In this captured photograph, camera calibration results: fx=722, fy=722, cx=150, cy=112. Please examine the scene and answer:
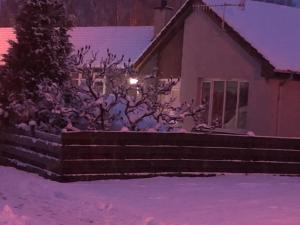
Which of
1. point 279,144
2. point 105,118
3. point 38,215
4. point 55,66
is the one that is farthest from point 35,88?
point 38,215

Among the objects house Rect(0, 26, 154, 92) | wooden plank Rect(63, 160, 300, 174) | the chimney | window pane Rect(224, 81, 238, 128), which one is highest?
the chimney

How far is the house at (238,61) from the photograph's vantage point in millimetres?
20578

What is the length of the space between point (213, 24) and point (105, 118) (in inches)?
328

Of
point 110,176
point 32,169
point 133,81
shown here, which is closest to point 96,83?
point 133,81

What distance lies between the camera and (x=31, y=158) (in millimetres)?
14062

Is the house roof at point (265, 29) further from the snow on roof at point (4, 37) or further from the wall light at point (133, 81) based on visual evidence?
the snow on roof at point (4, 37)

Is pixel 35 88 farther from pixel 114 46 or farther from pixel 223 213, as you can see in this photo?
pixel 114 46

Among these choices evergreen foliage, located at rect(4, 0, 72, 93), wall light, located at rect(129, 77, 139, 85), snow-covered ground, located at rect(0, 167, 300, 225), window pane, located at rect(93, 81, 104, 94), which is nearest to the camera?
snow-covered ground, located at rect(0, 167, 300, 225)

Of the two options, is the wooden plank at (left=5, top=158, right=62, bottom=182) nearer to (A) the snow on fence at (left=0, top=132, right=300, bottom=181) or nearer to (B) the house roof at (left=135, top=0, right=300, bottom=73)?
(A) the snow on fence at (left=0, top=132, right=300, bottom=181)

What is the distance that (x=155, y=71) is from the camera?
77.8 ft

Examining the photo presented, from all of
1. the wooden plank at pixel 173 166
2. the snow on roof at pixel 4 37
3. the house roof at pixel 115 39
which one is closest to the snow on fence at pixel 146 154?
the wooden plank at pixel 173 166

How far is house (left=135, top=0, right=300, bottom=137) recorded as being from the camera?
67.5 ft

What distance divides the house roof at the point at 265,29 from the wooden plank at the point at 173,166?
5.49m

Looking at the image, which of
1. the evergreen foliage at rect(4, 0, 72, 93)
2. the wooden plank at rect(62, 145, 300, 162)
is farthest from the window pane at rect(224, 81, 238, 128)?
the evergreen foliage at rect(4, 0, 72, 93)
